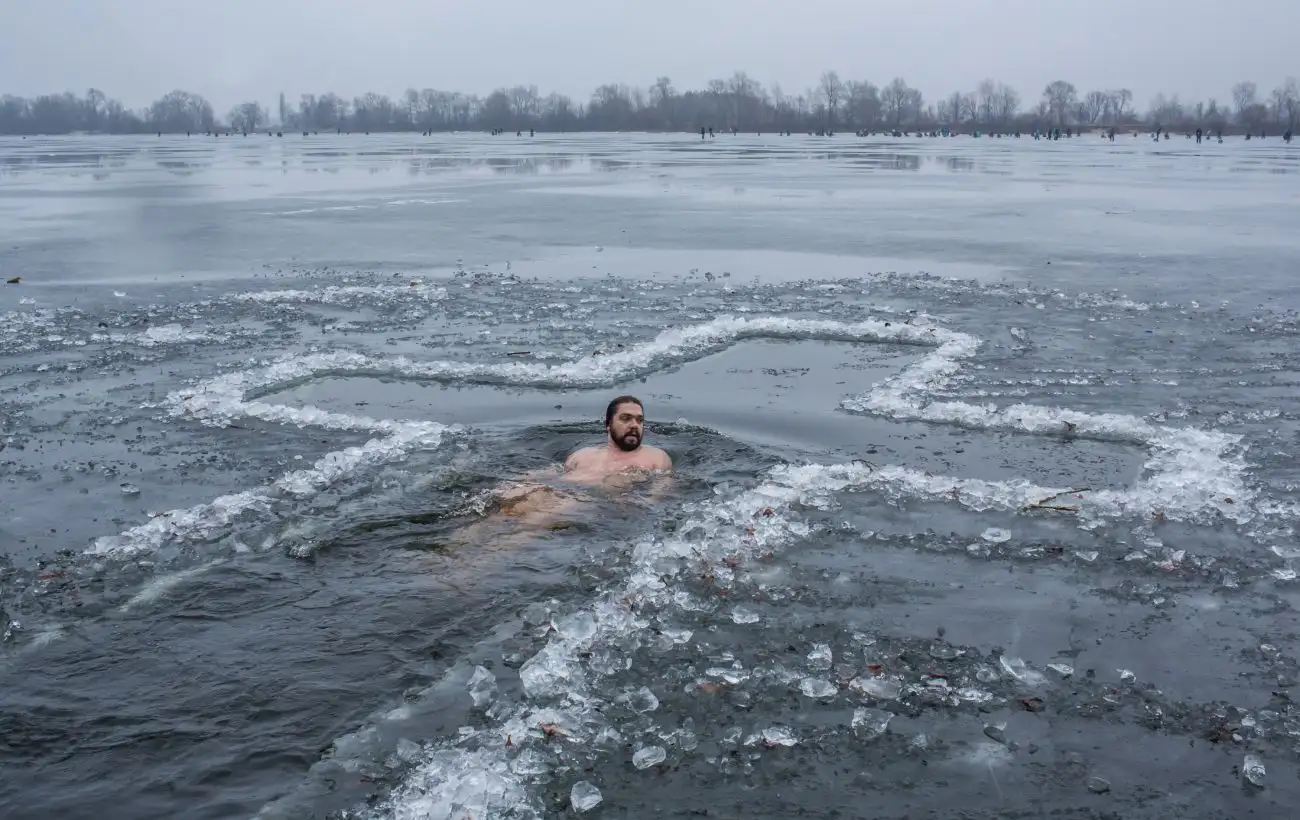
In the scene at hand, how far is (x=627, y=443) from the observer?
318 inches

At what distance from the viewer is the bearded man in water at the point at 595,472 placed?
282 inches

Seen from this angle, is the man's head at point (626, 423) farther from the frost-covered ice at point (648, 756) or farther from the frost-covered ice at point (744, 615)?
the frost-covered ice at point (648, 756)

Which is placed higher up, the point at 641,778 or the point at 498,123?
the point at 498,123

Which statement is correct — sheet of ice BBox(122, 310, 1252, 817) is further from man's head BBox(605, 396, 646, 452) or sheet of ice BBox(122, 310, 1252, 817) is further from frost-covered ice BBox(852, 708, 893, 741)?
man's head BBox(605, 396, 646, 452)

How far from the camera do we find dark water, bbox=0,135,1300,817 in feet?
14.3

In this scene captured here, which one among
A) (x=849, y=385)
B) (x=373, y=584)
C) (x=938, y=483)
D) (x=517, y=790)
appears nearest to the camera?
(x=517, y=790)

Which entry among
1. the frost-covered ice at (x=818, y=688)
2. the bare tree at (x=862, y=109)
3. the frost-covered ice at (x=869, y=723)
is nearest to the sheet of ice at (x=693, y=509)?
the frost-covered ice at (x=818, y=688)

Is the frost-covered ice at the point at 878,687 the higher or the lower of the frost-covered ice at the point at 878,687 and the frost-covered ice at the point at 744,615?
the lower

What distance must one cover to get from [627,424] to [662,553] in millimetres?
1694

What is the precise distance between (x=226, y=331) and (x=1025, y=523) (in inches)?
382

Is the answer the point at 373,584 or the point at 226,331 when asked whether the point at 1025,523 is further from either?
the point at 226,331

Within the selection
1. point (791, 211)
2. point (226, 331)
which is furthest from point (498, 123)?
point (226, 331)

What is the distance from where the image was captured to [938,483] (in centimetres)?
770

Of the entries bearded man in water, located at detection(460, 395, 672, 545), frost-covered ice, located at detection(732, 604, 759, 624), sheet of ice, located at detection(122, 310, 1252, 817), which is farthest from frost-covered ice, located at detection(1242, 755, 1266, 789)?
bearded man in water, located at detection(460, 395, 672, 545)
